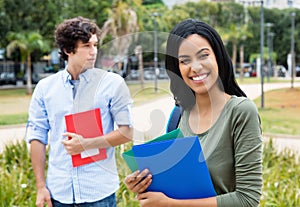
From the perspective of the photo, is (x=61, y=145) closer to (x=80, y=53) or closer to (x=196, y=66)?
(x=80, y=53)

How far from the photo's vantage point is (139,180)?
83 cm

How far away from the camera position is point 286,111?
1413cm

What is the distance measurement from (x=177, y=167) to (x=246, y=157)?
15cm

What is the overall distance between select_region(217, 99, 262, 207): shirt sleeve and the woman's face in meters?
0.08

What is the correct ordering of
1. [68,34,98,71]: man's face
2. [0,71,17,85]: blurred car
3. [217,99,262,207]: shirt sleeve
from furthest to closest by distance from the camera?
[0,71,17,85]: blurred car < [68,34,98,71]: man's face < [217,99,262,207]: shirt sleeve

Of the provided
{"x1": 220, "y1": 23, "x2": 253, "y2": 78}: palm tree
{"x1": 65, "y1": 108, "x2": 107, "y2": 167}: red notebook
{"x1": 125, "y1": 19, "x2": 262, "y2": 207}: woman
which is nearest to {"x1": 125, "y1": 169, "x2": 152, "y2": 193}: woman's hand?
{"x1": 125, "y1": 19, "x2": 262, "y2": 207}: woman

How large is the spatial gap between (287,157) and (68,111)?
3.04 metres

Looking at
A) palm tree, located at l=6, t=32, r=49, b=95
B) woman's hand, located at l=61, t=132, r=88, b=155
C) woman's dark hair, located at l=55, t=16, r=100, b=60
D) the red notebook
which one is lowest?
woman's hand, located at l=61, t=132, r=88, b=155

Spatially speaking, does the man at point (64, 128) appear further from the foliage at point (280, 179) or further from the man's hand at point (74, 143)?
the foliage at point (280, 179)

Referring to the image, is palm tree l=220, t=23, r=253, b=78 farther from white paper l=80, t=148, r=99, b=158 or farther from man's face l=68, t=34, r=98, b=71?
white paper l=80, t=148, r=99, b=158

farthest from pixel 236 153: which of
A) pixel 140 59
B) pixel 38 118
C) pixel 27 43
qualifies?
pixel 27 43

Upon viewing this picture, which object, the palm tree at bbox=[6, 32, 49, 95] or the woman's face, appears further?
the palm tree at bbox=[6, 32, 49, 95]

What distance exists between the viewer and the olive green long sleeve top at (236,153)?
867mm

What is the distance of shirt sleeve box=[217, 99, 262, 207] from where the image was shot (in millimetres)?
865
